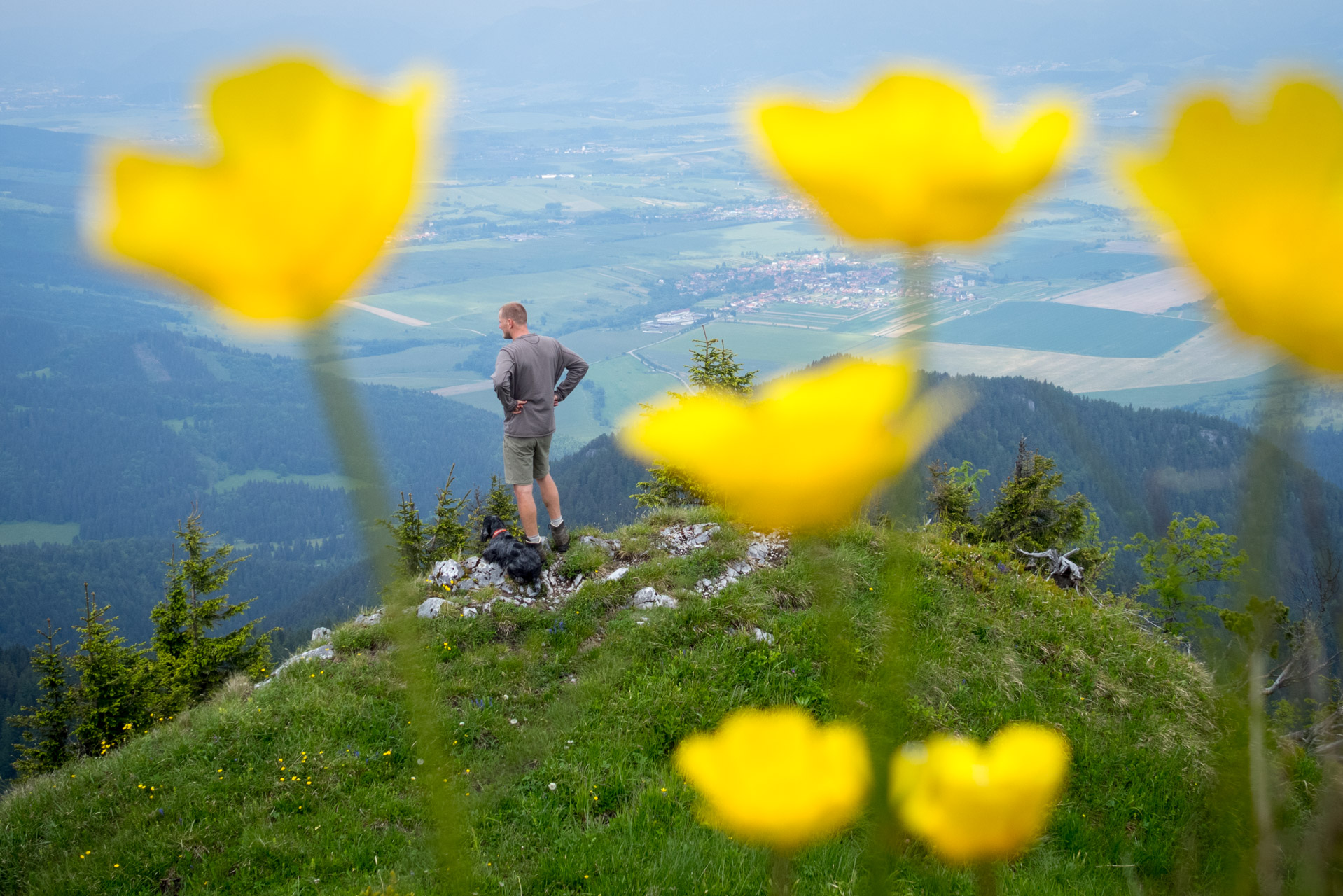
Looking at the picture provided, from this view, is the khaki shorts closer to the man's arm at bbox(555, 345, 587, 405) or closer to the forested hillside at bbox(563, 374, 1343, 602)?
the man's arm at bbox(555, 345, 587, 405)

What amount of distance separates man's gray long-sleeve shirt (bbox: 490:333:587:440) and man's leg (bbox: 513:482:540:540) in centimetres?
54

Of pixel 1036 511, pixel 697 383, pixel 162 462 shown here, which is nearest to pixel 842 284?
pixel 697 383

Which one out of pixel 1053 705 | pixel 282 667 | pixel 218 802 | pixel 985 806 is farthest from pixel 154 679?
pixel 985 806

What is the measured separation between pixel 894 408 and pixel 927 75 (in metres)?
0.27

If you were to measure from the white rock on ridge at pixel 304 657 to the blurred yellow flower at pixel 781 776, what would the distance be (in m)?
6.95

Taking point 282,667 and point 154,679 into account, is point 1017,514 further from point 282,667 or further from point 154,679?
point 154,679

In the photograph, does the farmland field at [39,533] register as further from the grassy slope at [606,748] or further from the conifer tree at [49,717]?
the grassy slope at [606,748]

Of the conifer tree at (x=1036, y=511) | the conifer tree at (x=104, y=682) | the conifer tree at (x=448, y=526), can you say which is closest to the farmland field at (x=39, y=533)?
the conifer tree at (x=104, y=682)

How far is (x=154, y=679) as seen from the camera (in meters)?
13.2

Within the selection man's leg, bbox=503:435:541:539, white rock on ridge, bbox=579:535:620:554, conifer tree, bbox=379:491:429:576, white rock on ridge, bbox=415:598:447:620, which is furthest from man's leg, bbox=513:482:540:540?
conifer tree, bbox=379:491:429:576

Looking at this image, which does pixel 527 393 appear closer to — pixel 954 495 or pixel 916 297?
pixel 916 297

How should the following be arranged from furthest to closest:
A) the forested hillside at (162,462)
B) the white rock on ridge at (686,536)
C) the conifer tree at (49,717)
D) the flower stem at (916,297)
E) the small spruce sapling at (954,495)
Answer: the forested hillside at (162,462) → the conifer tree at (49,717) → the small spruce sapling at (954,495) → the white rock on ridge at (686,536) → the flower stem at (916,297)

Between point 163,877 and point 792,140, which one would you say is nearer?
point 792,140

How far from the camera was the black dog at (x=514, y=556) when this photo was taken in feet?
24.3
